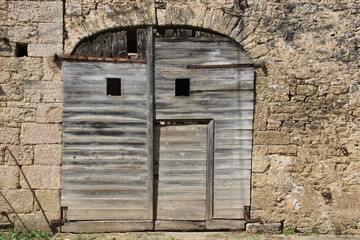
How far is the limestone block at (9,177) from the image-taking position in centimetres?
371

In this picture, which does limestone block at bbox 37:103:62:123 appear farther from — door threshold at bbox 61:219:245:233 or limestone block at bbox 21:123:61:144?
door threshold at bbox 61:219:245:233

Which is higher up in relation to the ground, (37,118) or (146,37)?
(146,37)

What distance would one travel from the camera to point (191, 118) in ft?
12.6

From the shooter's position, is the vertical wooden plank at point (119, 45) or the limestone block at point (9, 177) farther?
the vertical wooden plank at point (119, 45)

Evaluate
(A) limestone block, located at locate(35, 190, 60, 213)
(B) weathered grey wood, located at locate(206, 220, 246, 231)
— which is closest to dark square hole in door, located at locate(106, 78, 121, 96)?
(A) limestone block, located at locate(35, 190, 60, 213)

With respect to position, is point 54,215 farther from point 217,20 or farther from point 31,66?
point 217,20

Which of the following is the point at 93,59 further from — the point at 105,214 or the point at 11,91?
the point at 105,214

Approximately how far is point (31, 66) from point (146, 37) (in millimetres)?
1663

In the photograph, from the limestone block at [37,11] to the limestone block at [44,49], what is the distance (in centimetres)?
35

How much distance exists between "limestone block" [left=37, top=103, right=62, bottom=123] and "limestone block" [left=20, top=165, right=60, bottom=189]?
0.66 metres

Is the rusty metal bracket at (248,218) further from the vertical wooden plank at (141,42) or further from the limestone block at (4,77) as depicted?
the limestone block at (4,77)

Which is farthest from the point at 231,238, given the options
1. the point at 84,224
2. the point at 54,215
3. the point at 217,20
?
the point at 217,20

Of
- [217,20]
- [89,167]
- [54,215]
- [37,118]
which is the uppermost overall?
[217,20]

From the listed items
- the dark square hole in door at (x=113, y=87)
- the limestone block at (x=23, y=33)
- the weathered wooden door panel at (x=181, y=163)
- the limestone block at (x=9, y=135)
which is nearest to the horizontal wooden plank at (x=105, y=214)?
the weathered wooden door panel at (x=181, y=163)
